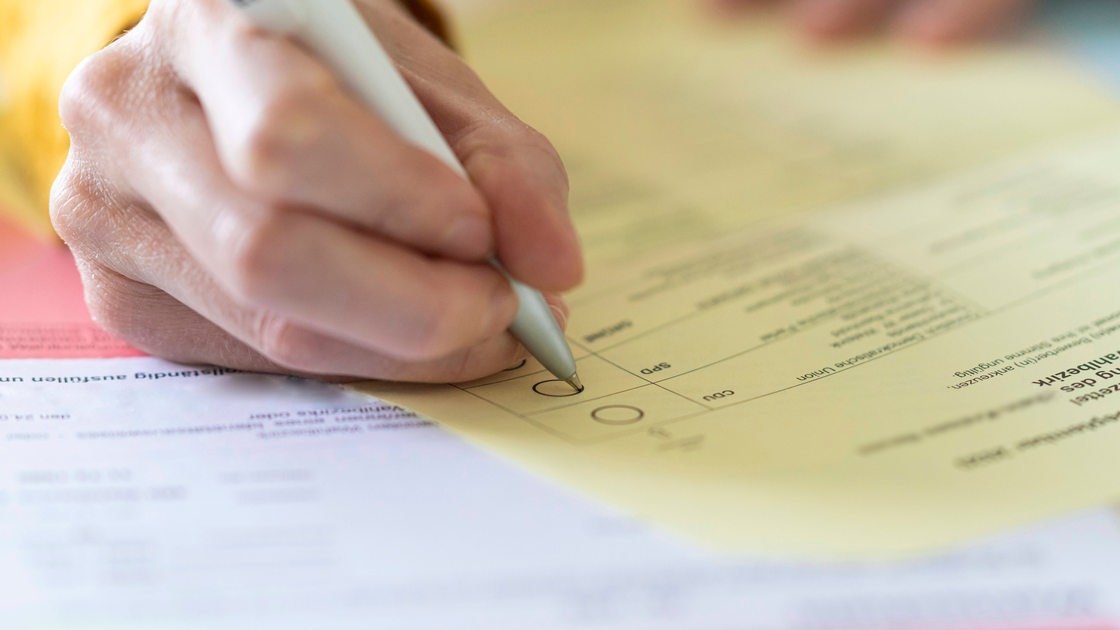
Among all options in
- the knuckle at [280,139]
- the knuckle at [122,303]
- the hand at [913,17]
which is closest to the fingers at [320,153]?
the knuckle at [280,139]

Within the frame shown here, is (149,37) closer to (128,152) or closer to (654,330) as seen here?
(128,152)

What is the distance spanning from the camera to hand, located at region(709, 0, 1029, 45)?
0.80 metres

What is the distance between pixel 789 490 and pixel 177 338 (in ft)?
0.77

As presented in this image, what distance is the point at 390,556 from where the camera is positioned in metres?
0.29

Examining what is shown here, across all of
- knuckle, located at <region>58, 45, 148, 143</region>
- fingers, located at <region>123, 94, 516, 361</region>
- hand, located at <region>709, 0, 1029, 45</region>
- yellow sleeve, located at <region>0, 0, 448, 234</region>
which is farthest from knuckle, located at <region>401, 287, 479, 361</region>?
hand, located at <region>709, 0, 1029, 45</region>

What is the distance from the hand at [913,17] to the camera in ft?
2.63

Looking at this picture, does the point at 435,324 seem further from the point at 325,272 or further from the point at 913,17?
the point at 913,17

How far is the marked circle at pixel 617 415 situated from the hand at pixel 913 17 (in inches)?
22.2

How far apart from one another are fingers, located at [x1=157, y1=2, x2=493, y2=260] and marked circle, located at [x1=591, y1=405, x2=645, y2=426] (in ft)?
0.24

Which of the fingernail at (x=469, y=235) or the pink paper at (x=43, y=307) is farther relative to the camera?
the pink paper at (x=43, y=307)

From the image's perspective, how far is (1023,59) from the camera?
2.57ft

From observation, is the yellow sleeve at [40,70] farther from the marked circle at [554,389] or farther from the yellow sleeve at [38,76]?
the marked circle at [554,389]

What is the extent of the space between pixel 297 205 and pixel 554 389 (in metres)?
0.12

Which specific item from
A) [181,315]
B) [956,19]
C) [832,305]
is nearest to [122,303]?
[181,315]
